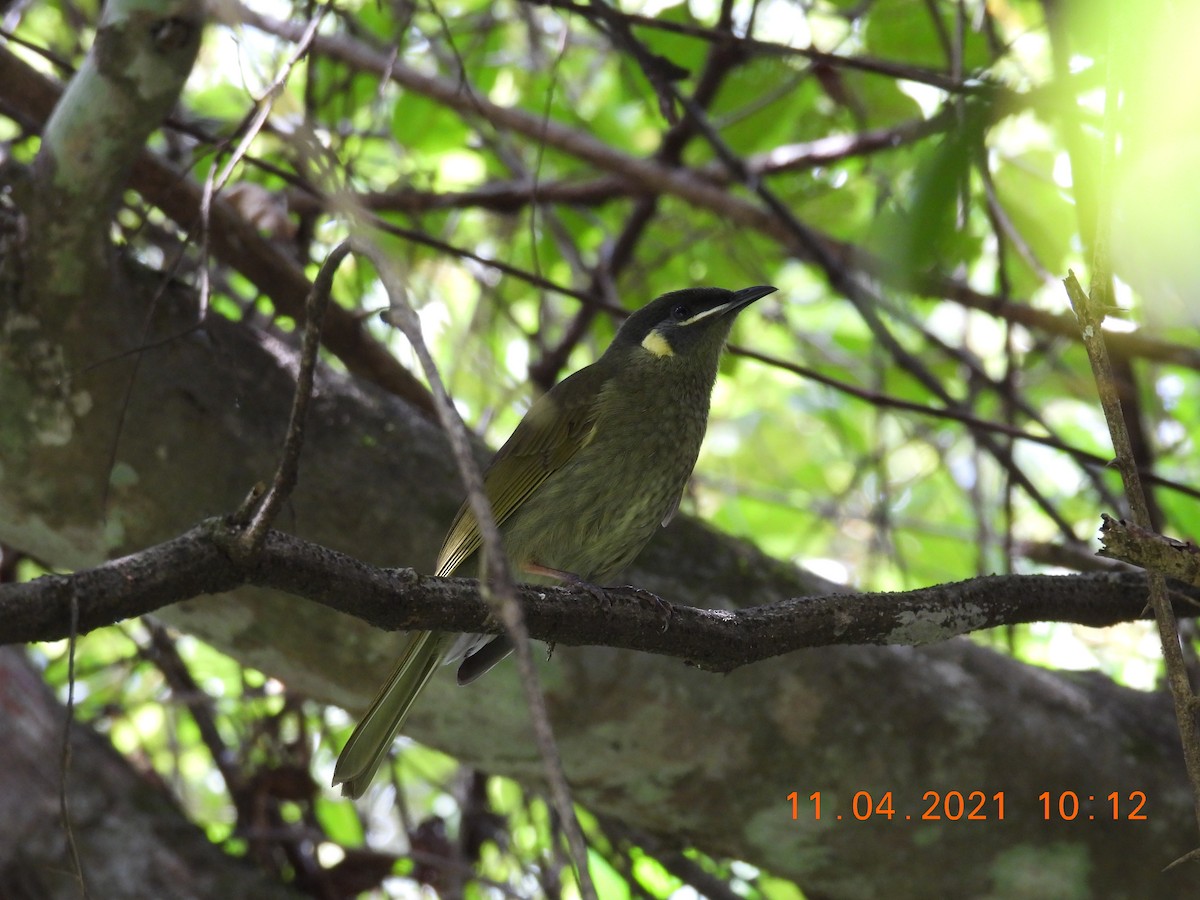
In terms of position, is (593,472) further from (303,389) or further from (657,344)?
(303,389)

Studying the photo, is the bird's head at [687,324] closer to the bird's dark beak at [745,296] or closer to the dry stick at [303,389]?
the bird's dark beak at [745,296]

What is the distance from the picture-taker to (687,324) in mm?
3732

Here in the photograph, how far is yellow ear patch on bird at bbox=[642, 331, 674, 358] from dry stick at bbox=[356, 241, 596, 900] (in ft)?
7.56

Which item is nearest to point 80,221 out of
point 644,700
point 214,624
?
point 214,624

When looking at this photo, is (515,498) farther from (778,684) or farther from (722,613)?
(722,613)

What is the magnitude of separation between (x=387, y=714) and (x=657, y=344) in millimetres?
1467

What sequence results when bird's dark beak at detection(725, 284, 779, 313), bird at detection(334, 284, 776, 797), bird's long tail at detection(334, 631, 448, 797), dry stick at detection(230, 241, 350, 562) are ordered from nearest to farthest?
dry stick at detection(230, 241, 350, 562) → bird's long tail at detection(334, 631, 448, 797) → bird at detection(334, 284, 776, 797) → bird's dark beak at detection(725, 284, 779, 313)

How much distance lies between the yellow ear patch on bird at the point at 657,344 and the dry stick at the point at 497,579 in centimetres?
230

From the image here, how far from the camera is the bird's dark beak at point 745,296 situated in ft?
11.9

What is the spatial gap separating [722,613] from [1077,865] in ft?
4.97

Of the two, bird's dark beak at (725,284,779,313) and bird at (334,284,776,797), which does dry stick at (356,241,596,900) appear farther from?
bird's dark beak at (725,284,779,313)

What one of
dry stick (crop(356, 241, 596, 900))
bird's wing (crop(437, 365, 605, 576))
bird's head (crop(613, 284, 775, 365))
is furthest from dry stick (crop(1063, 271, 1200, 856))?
bird's head (crop(613, 284, 775, 365))

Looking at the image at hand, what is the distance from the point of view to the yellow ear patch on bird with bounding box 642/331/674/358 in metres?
3.70
